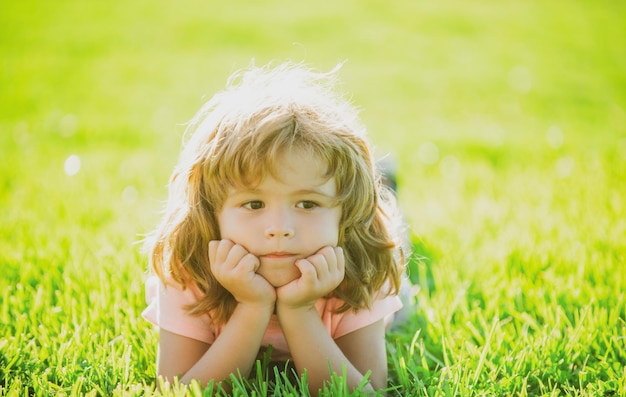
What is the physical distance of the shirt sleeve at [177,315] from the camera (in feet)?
7.34

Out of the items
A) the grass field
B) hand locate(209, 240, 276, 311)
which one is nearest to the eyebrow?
hand locate(209, 240, 276, 311)

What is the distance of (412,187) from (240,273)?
2903 millimetres

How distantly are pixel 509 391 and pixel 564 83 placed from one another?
747cm

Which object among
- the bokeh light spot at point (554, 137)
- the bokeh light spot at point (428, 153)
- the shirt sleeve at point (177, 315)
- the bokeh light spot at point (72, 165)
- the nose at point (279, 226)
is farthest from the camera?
the bokeh light spot at point (554, 137)

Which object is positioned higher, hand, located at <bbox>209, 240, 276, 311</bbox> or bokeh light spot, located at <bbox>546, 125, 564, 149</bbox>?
hand, located at <bbox>209, 240, 276, 311</bbox>

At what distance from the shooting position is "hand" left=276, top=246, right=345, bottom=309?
6.71 feet

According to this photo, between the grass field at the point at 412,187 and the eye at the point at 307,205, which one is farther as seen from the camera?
the grass field at the point at 412,187

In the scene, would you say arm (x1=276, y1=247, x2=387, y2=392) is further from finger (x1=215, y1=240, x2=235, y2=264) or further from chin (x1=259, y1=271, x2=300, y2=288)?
finger (x1=215, y1=240, x2=235, y2=264)

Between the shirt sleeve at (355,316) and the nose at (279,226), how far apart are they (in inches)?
18.6

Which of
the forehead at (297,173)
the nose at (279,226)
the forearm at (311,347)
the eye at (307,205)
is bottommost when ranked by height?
the forearm at (311,347)

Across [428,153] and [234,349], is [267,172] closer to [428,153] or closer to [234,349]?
[234,349]

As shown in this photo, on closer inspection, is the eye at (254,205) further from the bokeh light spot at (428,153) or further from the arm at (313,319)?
the bokeh light spot at (428,153)

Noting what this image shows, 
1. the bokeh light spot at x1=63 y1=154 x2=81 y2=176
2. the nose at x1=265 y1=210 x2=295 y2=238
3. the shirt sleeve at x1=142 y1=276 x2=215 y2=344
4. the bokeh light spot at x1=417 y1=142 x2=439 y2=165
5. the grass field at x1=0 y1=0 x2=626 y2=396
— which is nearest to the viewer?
the nose at x1=265 y1=210 x2=295 y2=238

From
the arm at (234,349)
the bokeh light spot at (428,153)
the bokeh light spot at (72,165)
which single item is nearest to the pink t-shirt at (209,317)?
the arm at (234,349)
